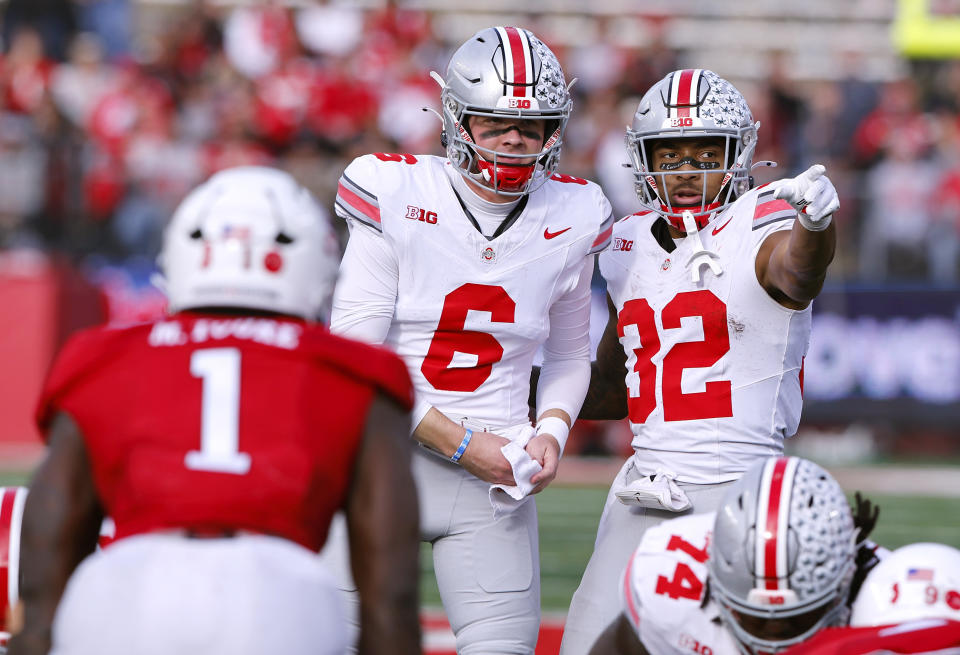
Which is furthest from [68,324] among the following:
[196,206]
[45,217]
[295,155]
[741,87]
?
[196,206]

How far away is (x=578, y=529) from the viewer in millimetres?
8414

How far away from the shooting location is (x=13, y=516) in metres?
3.61

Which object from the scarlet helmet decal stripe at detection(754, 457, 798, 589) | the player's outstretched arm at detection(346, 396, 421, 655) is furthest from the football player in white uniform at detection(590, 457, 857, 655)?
the player's outstretched arm at detection(346, 396, 421, 655)

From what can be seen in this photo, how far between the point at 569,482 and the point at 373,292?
6.90m

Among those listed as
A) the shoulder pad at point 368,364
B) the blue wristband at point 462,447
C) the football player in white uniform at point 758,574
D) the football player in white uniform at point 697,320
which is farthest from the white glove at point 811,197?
the shoulder pad at point 368,364

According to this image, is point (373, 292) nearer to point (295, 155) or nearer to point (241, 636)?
point (241, 636)

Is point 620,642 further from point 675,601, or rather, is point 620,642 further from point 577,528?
point 577,528

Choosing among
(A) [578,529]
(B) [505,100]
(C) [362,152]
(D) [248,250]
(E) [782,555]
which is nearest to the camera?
(D) [248,250]

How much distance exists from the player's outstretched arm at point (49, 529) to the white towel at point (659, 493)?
1901 mm

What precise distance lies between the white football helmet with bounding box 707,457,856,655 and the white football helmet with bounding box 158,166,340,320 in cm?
93

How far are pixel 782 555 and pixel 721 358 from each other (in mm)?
1308

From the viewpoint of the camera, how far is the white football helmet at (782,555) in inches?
108

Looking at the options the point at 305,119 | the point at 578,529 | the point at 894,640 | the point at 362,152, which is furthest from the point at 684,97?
the point at 305,119

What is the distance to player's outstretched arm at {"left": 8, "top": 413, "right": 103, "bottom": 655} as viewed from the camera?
2.36 meters
